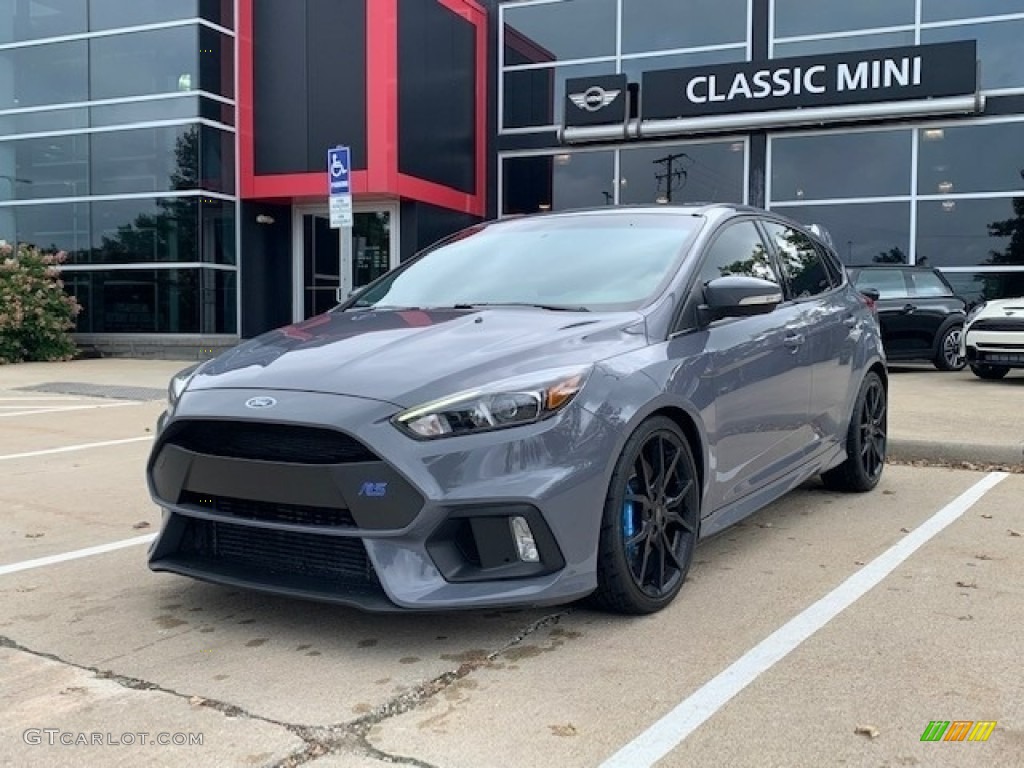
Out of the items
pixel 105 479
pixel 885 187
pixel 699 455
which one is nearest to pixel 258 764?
pixel 699 455

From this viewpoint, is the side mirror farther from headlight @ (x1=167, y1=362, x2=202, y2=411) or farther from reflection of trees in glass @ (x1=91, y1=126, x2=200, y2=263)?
reflection of trees in glass @ (x1=91, y1=126, x2=200, y2=263)

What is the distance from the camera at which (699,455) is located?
153 inches

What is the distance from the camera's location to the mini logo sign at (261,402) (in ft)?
10.5

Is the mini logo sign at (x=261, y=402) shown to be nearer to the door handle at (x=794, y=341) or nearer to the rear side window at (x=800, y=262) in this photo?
the door handle at (x=794, y=341)

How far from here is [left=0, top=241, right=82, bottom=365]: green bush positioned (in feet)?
51.5

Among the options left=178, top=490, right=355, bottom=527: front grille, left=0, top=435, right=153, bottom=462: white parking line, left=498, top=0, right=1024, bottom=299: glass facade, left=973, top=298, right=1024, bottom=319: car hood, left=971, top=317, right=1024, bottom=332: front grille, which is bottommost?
left=0, top=435, right=153, bottom=462: white parking line

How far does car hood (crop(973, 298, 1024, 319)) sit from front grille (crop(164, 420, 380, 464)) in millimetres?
10798

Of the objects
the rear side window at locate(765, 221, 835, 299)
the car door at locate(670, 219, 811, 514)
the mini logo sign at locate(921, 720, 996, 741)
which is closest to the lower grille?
the rear side window at locate(765, 221, 835, 299)

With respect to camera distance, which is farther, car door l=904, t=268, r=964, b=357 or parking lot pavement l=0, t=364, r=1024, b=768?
car door l=904, t=268, r=964, b=357

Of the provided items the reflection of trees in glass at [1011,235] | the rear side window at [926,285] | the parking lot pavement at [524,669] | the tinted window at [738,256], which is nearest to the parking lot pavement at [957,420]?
the rear side window at [926,285]

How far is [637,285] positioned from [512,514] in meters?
1.37

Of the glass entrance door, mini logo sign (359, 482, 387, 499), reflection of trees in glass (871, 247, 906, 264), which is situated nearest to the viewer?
mini logo sign (359, 482, 387, 499)

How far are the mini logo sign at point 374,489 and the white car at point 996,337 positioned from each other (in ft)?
34.7

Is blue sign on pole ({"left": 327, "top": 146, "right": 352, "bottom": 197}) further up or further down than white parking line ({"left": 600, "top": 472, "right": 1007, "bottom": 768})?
further up
